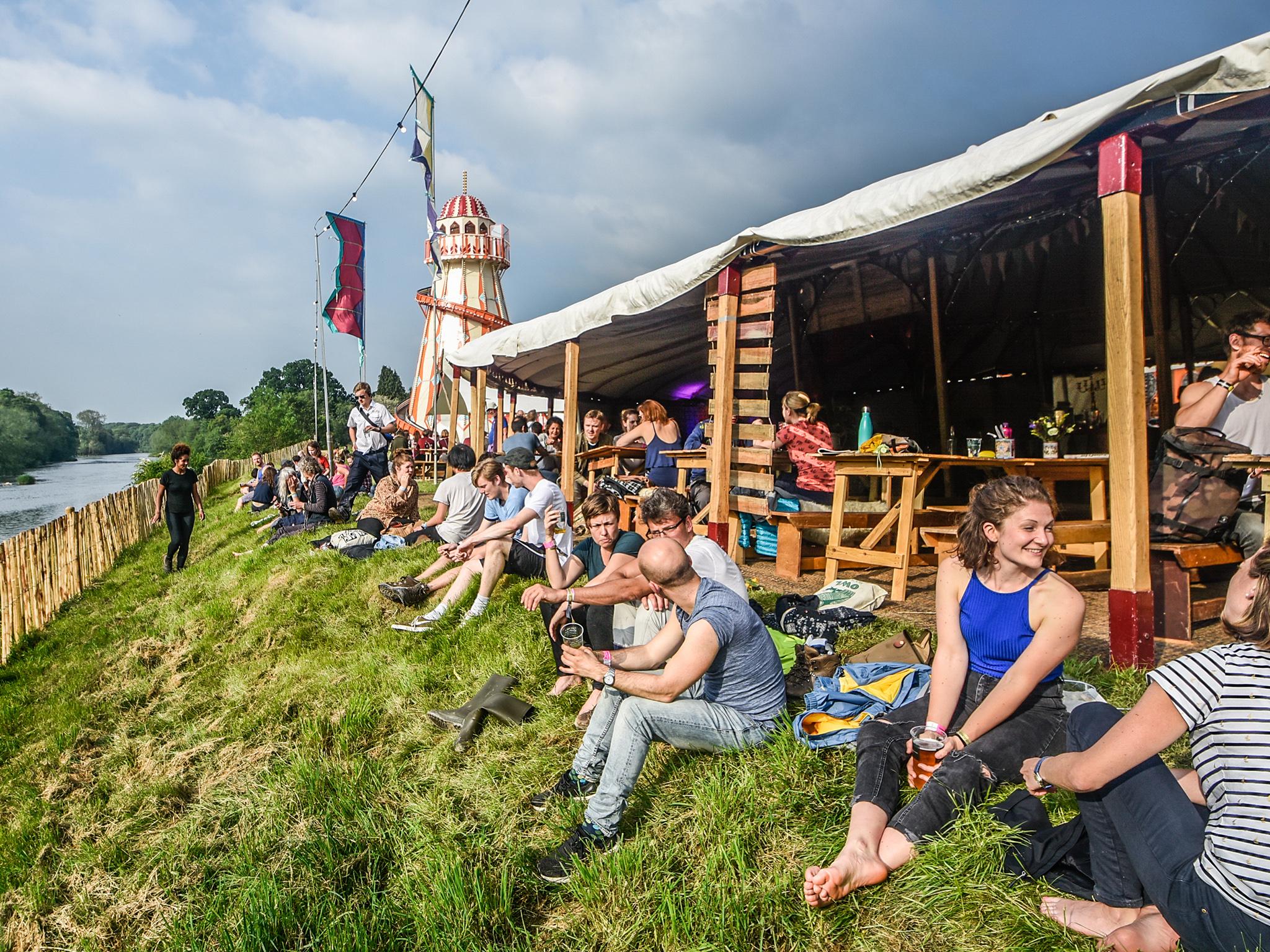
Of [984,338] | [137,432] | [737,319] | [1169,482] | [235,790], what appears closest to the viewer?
[1169,482]

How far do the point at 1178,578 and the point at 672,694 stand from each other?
2782mm

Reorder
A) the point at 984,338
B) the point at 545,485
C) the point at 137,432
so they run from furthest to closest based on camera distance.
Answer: the point at 137,432
the point at 984,338
the point at 545,485

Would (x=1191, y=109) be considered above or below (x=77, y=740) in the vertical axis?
above

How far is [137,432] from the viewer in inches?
7018

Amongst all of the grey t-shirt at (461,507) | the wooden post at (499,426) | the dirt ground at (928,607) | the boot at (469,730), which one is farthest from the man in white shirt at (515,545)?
the wooden post at (499,426)

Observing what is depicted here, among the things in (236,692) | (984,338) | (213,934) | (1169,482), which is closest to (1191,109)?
(1169,482)

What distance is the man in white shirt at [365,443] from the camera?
11539 mm

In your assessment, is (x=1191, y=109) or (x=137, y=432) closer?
(x=1191, y=109)

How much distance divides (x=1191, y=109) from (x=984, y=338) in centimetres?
696

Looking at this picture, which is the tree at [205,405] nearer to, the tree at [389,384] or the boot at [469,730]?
the tree at [389,384]

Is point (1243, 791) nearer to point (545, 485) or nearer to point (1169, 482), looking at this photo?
point (1169, 482)

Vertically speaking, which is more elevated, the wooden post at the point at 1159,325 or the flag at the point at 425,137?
the flag at the point at 425,137

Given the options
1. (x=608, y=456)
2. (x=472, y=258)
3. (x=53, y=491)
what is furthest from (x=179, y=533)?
(x=53, y=491)

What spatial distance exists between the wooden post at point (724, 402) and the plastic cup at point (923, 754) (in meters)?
3.76
